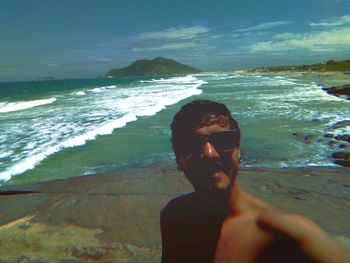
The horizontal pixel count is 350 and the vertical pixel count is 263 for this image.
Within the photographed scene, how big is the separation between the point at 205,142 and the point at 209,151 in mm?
55

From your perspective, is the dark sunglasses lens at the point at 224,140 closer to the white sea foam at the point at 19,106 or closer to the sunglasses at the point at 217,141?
the sunglasses at the point at 217,141

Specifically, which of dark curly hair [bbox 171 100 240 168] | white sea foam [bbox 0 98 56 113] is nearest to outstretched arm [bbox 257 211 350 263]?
dark curly hair [bbox 171 100 240 168]

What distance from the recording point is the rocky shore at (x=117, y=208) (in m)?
4.32

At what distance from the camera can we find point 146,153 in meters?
10.1

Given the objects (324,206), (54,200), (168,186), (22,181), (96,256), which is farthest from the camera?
(22,181)

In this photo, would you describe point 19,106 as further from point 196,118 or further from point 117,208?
point 196,118

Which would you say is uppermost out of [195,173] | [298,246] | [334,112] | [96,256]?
[195,173]

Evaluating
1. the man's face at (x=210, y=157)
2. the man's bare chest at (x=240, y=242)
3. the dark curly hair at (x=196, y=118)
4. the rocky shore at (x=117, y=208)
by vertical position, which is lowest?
the rocky shore at (x=117, y=208)

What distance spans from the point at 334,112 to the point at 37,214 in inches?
598

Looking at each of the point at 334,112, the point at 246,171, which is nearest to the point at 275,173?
the point at 246,171

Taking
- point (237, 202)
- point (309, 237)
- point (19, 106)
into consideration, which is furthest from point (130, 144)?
point (19, 106)

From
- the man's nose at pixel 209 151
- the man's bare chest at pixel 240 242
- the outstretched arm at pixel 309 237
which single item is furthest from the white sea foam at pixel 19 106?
the outstretched arm at pixel 309 237

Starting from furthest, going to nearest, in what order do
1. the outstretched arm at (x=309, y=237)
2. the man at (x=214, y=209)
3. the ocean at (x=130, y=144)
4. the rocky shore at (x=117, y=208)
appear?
the ocean at (x=130, y=144) → the rocky shore at (x=117, y=208) → the man at (x=214, y=209) → the outstretched arm at (x=309, y=237)

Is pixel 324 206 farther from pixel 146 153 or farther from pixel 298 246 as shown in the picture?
pixel 146 153
